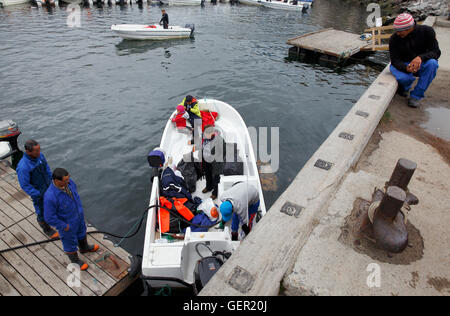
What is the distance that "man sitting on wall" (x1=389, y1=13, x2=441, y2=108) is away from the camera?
6219mm

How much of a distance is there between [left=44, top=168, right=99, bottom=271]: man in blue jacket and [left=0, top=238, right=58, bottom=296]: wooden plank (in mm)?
514

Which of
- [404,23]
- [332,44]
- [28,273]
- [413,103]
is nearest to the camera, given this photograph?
[28,273]

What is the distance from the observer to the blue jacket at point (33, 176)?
172 inches

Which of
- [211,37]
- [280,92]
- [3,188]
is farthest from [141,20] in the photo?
[3,188]

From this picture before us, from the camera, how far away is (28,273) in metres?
4.43

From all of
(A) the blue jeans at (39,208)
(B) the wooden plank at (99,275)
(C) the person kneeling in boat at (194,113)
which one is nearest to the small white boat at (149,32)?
(C) the person kneeling in boat at (194,113)

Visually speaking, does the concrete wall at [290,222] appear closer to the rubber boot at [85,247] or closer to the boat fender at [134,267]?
the boat fender at [134,267]

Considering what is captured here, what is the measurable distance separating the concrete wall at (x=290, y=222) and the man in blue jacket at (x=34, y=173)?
3.70m

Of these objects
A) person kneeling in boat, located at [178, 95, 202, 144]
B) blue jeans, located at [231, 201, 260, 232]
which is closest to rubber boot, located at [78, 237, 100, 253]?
blue jeans, located at [231, 201, 260, 232]

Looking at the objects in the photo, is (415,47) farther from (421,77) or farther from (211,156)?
(211,156)

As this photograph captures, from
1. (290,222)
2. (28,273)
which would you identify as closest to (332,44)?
(290,222)

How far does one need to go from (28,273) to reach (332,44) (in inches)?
805

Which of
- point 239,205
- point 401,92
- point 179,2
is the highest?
point 179,2
